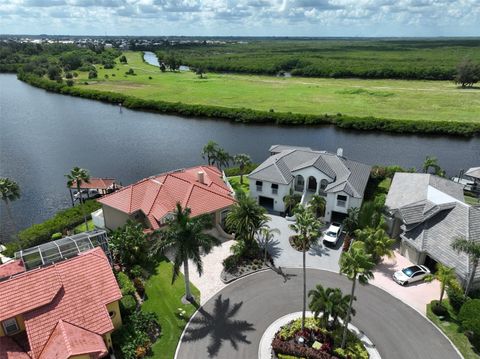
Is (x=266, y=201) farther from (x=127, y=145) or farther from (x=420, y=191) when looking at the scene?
(x=127, y=145)

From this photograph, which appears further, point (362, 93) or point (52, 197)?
point (362, 93)

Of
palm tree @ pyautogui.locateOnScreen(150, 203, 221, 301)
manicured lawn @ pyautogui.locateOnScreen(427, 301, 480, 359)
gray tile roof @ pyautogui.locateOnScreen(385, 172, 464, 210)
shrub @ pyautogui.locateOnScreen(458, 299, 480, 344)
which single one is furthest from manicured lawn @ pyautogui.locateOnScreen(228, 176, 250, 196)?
shrub @ pyautogui.locateOnScreen(458, 299, 480, 344)

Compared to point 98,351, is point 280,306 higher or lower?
lower

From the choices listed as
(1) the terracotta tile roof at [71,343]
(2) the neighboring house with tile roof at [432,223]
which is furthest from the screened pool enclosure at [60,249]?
(2) the neighboring house with tile roof at [432,223]

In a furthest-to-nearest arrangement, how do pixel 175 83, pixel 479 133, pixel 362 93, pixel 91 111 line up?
pixel 175 83
pixel 362 93
pixel 91 111
pixel 479 133

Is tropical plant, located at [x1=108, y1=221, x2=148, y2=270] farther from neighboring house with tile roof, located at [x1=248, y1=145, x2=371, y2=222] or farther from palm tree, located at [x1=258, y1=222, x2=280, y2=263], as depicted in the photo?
neighboring house with tile roof, located at [x1=248, y1=145, x2=371, y2=222]

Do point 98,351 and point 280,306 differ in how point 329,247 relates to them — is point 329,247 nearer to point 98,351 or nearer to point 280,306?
point 280,306

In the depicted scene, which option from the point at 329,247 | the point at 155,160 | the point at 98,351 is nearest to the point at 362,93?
the point at 155,160

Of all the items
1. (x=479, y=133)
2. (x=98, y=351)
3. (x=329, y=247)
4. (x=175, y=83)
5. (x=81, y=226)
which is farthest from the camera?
(x=175, y=83)
